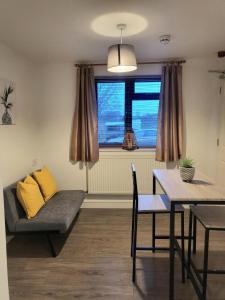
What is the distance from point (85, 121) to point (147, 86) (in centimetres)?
118

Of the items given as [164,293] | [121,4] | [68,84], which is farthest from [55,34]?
[164,293]

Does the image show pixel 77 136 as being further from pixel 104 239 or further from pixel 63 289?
pixel 63 289

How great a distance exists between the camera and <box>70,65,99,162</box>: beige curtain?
401 centimetres

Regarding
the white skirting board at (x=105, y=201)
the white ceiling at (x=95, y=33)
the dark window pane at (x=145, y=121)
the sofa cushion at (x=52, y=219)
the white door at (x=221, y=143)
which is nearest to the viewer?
the white ceiling at (x=95, y=33)

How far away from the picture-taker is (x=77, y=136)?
4.09 meters

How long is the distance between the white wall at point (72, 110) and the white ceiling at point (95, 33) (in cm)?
33

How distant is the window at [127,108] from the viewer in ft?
13.8

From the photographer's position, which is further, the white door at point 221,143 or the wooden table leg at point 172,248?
the white door at point 221,143

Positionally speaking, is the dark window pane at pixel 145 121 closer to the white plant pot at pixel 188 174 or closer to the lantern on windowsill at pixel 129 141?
Result: the lantern on windowsill at pixel 129 141

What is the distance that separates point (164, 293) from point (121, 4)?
2478 mm

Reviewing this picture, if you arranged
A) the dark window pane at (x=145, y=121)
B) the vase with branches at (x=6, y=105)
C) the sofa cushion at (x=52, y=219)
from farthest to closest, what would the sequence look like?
the dark window pane at (x=145, y=121) < the vase with branches at (x=6, y=105) < the sofa cushion at (x=52, y=219)

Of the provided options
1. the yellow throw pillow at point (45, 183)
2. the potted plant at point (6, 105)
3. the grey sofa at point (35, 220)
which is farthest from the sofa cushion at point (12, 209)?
the potted plant at point (6, 105)

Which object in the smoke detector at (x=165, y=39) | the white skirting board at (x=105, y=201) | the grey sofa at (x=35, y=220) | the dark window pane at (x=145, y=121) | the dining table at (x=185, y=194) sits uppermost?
the smoke detector at (x=165, y=39)

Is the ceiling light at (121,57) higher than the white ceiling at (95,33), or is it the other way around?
the white ceiling at (95,33)
